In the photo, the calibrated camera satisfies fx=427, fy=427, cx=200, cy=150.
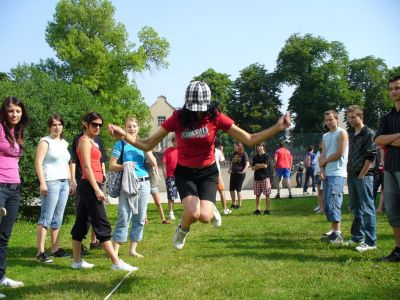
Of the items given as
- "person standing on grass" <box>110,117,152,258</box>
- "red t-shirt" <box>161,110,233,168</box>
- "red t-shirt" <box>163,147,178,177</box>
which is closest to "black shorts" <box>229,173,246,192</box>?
"red t-shirt" <box>163,147,178,177</box>

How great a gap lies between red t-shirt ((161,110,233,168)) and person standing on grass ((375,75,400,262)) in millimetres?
2441

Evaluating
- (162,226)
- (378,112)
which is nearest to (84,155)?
(162,226)

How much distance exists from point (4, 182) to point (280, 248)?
4683mm

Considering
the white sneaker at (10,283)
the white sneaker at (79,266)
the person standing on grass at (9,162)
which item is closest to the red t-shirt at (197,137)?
the person standing on grass at (9,162)

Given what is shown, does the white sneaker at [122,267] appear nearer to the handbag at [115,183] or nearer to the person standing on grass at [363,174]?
the handbag at [115,183]

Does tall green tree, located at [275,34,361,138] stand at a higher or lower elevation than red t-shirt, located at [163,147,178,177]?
higher

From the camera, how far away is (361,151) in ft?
22.9

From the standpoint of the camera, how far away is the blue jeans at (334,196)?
760cm

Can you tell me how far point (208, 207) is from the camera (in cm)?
525

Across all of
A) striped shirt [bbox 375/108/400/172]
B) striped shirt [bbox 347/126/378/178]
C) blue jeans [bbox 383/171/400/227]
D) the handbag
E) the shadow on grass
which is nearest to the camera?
the shadow on grass

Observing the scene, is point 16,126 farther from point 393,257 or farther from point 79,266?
point 393,257

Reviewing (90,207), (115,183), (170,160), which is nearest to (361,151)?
(115,183)

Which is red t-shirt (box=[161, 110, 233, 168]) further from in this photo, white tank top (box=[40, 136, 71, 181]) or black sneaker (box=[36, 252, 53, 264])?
black sneaker (box=[36, 252, 53, 264])

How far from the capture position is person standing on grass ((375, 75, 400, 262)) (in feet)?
19.4
